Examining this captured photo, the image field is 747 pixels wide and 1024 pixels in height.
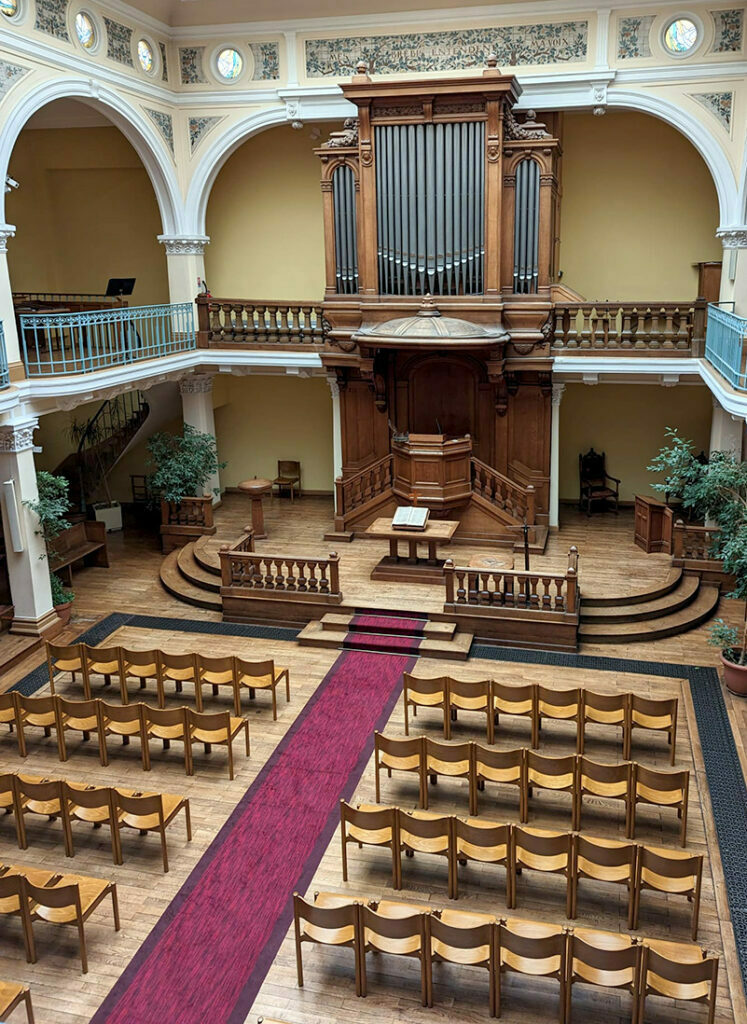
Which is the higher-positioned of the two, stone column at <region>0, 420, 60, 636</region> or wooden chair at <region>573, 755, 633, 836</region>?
stone column at <region>0, 420, 60, 636</region>

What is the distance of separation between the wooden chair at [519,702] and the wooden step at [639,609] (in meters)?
3.32

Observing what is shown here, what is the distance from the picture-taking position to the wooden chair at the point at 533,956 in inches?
249

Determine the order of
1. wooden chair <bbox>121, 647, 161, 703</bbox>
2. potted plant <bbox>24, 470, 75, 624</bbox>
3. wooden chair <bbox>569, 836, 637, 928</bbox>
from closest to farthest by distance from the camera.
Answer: wooden chair <bbox>569, 836, 637, 928</bbox> < wooden chair <bbox>121, 647, 161, 703</bbox> < potted plant <bbox>24, 470, 75, 624</bbox>

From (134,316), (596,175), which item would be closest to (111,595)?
(134,316)

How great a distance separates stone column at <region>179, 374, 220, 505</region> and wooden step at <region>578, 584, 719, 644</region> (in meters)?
8.14

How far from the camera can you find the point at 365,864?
835 cm

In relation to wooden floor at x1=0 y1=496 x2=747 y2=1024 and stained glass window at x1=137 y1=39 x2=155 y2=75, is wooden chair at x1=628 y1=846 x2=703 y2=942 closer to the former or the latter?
wooden floor at x1=0 y1=496 x2=747 y2=1024

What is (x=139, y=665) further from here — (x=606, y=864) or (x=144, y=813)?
→ (x=606, y=864)

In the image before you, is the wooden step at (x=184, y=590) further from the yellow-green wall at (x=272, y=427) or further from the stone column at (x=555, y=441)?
the stone column at (x=555, y=441)

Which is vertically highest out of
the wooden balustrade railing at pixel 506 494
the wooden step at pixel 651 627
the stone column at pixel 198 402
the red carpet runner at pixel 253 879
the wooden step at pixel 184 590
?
the stone column at pixel 198 402

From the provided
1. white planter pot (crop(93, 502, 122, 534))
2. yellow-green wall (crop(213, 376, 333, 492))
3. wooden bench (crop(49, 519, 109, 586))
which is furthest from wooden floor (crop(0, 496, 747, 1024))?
yellow-green wall (crop(213, 376, 333, 492))

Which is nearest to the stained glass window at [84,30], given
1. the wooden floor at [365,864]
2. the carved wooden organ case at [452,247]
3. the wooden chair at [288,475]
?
the carved wooden organ case at [452,247]

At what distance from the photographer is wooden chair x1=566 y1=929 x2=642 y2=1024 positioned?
621 cm

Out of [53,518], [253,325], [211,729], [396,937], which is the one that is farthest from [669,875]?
[253,325]
